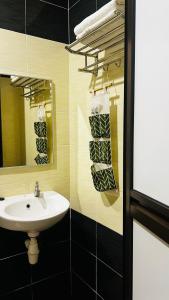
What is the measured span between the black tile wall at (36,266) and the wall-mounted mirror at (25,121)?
0.53 meters

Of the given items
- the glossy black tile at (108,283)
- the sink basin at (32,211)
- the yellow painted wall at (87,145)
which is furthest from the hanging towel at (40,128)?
the glossy black tile at (108,283)

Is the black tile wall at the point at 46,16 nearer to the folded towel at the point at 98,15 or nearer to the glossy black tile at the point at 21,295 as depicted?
the folded towel at the point at 98,15

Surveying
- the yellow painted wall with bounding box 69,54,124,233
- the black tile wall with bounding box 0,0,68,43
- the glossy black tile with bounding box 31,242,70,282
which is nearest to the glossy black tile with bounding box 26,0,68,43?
the black tile wall with bounding box 0,0,68,43

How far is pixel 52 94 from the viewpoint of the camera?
5.74 feet

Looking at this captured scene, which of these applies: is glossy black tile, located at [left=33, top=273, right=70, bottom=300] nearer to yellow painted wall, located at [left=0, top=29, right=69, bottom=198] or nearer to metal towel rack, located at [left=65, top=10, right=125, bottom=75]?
yellow painted wall, located at [left=0, top=29, right=69, bottom=198]

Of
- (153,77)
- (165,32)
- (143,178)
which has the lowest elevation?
(143,178)

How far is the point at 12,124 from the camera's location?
1.60 m

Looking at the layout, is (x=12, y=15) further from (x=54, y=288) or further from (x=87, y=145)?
(x=54, y=288)

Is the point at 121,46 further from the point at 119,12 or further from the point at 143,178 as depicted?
the point at 143,178

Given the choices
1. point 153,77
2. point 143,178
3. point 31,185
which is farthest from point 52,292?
point 153,77

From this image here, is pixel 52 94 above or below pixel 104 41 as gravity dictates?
below

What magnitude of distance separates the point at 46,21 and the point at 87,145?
964 mm

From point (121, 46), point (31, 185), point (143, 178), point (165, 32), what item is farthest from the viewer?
point (31, 185)

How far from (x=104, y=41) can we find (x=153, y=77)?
0.77 meters
